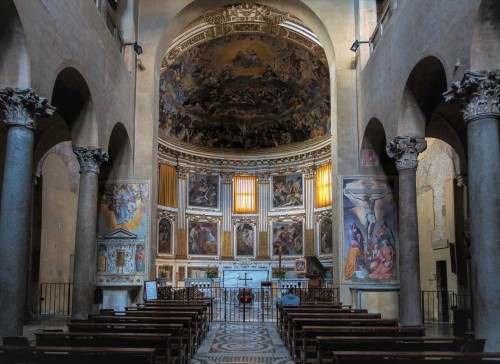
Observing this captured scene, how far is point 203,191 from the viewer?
110 ft

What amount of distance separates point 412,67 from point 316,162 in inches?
733

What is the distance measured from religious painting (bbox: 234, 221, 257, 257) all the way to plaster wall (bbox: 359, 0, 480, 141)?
16147 mm

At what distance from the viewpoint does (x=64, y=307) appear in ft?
71.9

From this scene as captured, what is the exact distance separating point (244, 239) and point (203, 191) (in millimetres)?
3774

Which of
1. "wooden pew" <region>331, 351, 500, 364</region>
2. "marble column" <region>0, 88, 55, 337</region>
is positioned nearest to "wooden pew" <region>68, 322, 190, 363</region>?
"marble column" <region>0, 88, 55, 337</region>

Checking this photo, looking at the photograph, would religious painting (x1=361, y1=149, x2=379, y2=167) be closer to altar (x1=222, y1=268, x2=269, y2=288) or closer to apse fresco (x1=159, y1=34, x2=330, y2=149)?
apse fresco (x1=159, y1=34, x2=330, y2=149)

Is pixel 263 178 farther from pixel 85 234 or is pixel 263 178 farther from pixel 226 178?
pixel 85 234

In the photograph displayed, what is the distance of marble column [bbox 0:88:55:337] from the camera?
974 cm

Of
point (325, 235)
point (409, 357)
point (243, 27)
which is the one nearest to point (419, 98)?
point (409, 357)

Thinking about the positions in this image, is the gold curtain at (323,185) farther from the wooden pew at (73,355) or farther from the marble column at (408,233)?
the wooden pew at (73,355)

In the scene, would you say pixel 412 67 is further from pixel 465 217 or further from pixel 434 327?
pixel 434 327

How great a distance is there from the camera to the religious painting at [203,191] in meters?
32.9

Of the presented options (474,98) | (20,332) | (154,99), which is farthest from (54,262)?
(474,98)

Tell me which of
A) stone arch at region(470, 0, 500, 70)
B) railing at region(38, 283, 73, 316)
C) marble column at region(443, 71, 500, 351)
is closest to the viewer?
marble column at region(443, 71, 500, 351)
